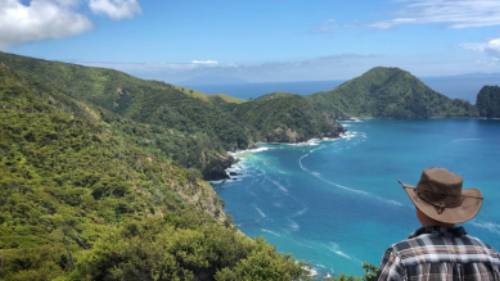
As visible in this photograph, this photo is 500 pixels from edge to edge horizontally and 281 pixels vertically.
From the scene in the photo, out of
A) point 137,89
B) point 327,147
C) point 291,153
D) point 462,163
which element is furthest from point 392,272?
point 137,89

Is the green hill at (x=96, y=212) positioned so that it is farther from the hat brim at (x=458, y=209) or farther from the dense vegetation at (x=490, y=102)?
the dense vegetation at (x=490, y=102)

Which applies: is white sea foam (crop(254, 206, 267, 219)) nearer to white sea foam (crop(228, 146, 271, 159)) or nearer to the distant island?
the distant island

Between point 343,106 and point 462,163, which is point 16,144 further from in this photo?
point 343,106

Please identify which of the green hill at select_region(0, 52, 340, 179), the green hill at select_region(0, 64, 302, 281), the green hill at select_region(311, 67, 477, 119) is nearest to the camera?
the green hill at select_region(0, 64, 302, 281)

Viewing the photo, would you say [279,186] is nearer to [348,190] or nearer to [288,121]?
[348,190]

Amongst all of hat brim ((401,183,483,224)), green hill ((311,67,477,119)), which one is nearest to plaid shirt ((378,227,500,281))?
hat brim ((401,183,483,224))
